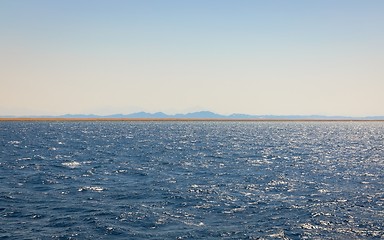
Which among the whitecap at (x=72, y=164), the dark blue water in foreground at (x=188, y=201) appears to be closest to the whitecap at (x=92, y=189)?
the dark blue water in foreground at (x=188, y=201)

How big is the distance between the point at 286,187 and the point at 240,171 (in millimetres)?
12880

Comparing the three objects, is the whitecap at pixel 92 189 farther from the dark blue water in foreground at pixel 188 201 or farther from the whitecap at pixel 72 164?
the whitecap at pixel 72 164

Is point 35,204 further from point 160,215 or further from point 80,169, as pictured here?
point 80,169

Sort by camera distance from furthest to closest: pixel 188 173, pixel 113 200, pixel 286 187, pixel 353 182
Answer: pixel 188 173
pixel 353 182
pixel 286 187
pixel 113 200

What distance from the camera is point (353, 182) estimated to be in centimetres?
4753

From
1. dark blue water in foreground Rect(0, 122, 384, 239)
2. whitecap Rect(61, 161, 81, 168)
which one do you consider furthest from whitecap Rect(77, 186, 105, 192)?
whitecap Rect(61, 161, 81, 168)

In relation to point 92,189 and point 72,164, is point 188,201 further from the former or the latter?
point 72,164

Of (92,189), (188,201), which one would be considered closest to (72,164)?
(92,189)

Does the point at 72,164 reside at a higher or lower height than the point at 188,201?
higher

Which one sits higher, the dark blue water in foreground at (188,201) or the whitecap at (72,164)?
the whitecap at (72,164)

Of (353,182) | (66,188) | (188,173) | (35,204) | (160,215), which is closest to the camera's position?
(160,215)

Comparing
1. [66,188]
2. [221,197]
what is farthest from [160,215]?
[66,188]

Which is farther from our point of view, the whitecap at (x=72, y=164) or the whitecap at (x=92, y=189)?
the whitecap at (x=72, y=164)

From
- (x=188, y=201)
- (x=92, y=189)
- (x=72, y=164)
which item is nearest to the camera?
(x=188, y=201)
